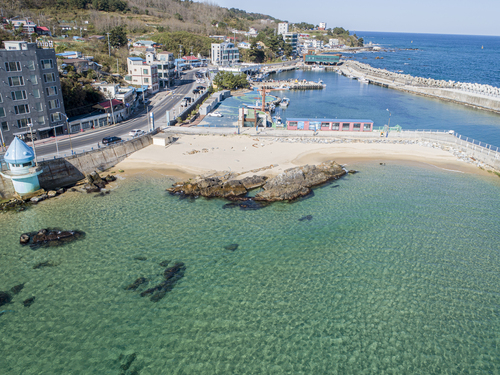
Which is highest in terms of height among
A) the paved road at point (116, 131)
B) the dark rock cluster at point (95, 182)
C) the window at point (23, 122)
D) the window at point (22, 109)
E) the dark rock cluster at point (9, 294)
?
the window at point (22, 109)

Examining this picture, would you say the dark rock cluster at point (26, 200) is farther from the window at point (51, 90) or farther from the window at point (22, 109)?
the window at point (51, 90)

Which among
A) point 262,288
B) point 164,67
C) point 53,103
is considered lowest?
point 262,288

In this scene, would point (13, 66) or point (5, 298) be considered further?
point (13, 66)

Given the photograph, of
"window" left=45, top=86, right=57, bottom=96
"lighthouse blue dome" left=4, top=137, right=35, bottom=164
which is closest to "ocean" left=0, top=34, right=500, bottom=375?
"lighthouse blue dome" left=4, top=137, right=35, bottom=164

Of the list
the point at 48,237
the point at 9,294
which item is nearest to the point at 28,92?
the point at 48,237

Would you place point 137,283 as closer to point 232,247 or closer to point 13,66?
point 232,247

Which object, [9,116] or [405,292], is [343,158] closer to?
[405,292]

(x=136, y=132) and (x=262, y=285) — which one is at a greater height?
(x=136, y=132)

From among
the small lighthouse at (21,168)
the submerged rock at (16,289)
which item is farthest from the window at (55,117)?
the submerged rock at (16,289)
